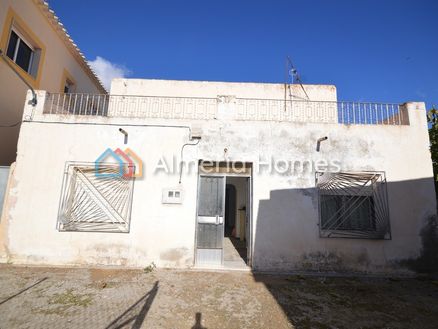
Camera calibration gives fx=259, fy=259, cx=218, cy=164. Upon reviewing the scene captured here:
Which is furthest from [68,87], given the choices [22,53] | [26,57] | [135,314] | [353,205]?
[353,205]

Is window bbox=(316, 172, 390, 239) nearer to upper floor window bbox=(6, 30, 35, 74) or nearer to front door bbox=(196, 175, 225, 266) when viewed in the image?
front door bbox=(196, 175, 225, 266)

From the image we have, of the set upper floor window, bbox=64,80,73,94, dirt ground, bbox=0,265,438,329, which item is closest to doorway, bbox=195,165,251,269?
dirt ground, bbox=0,265,438,329

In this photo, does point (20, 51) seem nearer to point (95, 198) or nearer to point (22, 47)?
point (22, 47)

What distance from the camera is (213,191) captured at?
684cm

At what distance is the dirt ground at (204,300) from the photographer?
373 centimetres

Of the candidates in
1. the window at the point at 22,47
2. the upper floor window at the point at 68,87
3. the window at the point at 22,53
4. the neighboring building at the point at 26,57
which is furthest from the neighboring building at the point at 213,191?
the upper floor window at the point at 68,87

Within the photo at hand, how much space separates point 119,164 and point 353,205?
20.2 ft

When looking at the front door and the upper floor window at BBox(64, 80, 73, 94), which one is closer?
the front door

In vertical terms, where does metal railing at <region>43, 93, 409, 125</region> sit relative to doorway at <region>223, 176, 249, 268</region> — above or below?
above

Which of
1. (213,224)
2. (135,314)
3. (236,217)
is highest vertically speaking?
(236,217)

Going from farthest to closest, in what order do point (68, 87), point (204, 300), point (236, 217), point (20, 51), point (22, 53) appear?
point (236, 217)
point (68, 87)
point (22, 53)
point (20, 51)
point (204, 300)

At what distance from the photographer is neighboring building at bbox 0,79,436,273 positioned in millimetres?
6344

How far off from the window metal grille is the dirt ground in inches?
41.8

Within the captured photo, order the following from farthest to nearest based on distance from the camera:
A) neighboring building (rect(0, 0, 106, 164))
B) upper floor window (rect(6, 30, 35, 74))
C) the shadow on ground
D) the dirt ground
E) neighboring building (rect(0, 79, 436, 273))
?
upper floor window (rect(6, 30, 35, 74)), neighboring building (rect(0, 0, 106, 164)), neighboring building (rect(0, 79, 436, 273)), the dirt ground, the shadow on ground
